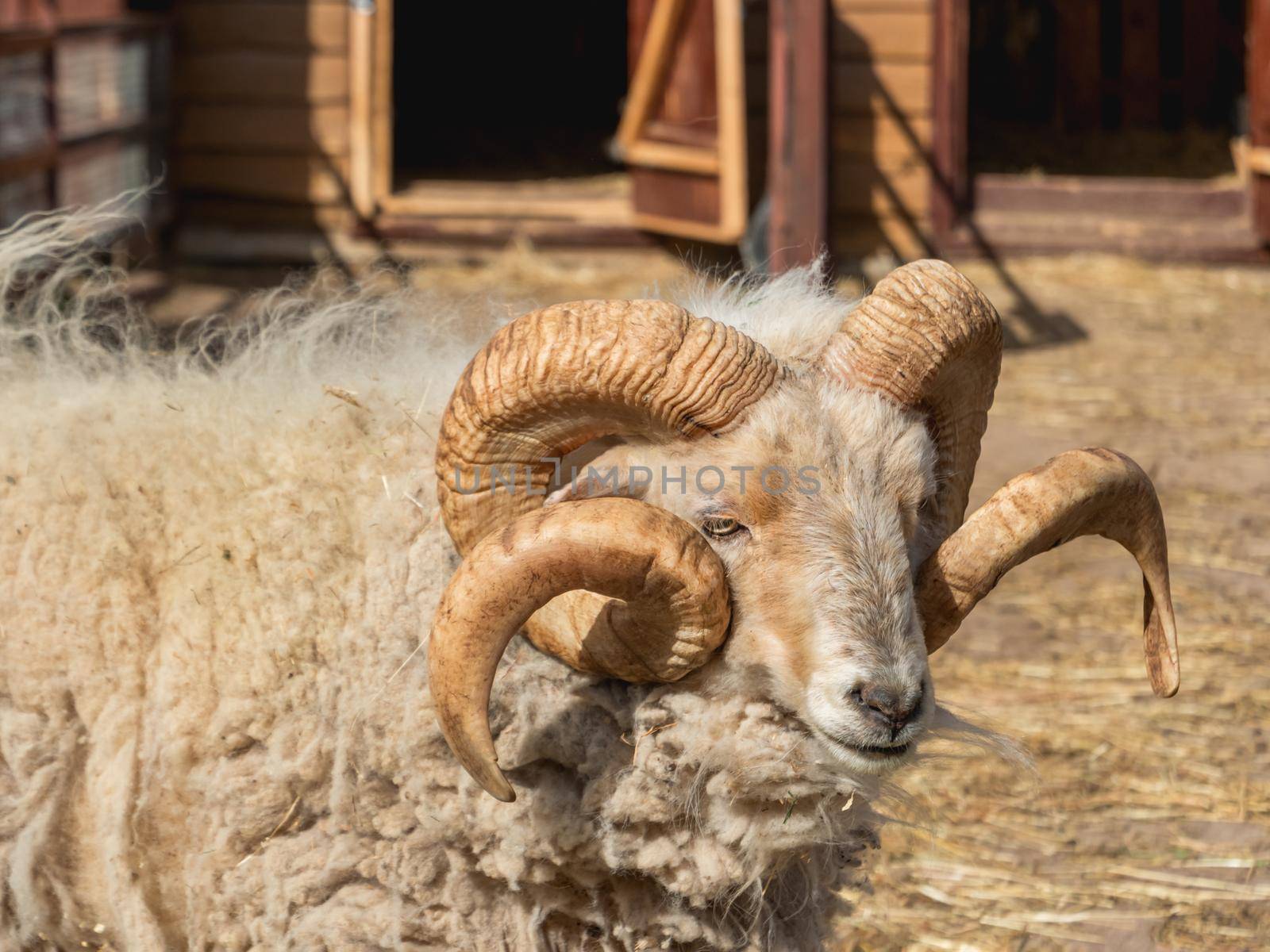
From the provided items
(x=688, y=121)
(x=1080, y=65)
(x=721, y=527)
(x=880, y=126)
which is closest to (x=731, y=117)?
(x=688, y=121)

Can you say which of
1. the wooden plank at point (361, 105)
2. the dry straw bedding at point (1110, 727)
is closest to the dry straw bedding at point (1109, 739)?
the dry straw bedding at point (1110, 727)

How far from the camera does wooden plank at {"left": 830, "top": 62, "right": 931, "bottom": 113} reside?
30.6 feet

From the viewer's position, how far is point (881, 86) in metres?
9.34

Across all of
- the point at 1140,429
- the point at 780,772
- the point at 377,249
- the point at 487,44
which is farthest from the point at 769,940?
the point at 487,44

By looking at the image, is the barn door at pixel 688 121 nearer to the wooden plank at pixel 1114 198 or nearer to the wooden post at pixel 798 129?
the wooden post at pixel 798 129

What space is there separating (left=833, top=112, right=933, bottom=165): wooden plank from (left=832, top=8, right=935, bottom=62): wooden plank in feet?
1.29

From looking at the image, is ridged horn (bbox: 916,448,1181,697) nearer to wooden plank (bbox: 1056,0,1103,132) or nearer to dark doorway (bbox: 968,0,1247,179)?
dark doorway (bbox: 968,0,1247,179)

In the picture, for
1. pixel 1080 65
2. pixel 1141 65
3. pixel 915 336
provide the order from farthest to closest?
pixel 1080 65 → pixel 1141 65 → pixel 915 336

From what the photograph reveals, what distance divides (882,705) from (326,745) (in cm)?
102

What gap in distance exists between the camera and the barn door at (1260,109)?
29.7ft

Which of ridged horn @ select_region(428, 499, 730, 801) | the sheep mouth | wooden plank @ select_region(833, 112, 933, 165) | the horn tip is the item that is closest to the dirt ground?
the sheep mouth

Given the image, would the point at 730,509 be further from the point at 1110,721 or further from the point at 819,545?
the point at 1110,721

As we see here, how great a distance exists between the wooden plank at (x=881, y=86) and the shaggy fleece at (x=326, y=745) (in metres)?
6.97

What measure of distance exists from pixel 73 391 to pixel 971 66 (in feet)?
42.6
